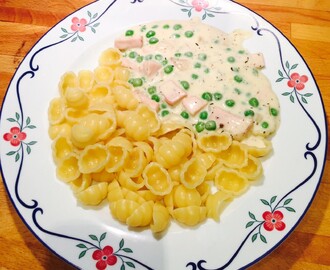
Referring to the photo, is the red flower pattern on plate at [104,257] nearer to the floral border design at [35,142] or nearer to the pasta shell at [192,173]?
the floral border design at [35,142]

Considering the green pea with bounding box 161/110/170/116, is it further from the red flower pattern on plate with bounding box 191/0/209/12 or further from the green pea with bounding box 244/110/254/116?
the red flower pattern on plate with bounding box 191/0/209/12

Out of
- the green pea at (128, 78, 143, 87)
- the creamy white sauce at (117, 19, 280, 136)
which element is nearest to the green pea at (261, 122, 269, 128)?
the creamy white sauce at (117, 19, 280, 136)

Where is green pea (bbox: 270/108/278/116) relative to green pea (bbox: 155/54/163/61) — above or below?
below

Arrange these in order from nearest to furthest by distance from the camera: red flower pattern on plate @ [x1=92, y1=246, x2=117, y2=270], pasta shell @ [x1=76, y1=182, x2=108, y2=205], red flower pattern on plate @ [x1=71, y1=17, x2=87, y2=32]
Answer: red flower pattern on plate @ [x1=92, y1=246, x2=117, y2=270]
pasta shell @ [x1=76, y1=182, x2=108, y2=205]
red flower pattern on plate @ [x1=71, y1=17, x2=87, y2=32]

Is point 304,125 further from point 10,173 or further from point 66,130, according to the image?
point 10,173

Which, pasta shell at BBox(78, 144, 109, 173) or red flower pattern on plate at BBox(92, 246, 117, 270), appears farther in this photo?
pasta shell at BBox(78, 144, 109, 173)

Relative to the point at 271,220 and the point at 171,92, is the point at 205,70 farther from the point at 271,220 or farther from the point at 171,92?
the point at 271,220
